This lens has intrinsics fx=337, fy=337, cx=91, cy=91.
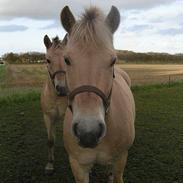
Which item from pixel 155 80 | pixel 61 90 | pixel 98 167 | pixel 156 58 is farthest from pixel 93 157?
pixel 156 58

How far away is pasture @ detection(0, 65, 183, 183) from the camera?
4.65 m

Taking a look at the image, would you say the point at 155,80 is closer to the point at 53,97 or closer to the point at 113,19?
the point at 53,97

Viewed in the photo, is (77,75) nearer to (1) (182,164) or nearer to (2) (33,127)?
(1) (182,164)

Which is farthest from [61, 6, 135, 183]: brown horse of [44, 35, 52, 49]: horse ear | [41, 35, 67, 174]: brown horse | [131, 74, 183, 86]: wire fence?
[131, 74, 183, 86]: wire fence

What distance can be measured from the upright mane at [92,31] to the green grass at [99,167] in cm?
253

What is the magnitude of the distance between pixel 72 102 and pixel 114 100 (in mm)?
897

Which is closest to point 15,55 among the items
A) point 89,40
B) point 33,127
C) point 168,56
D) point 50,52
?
point 168,56

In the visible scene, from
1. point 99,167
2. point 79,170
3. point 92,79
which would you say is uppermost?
point 92,79

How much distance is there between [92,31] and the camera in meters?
2.44

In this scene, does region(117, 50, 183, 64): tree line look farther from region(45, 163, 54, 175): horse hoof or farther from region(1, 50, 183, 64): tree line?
region(45, 163, 54, 175): horse hoof

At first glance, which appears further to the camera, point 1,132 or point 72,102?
point 1,132

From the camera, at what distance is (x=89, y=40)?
2393 mm

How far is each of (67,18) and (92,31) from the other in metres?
0.35

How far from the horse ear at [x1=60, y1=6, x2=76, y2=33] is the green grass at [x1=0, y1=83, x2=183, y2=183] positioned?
2472mm
